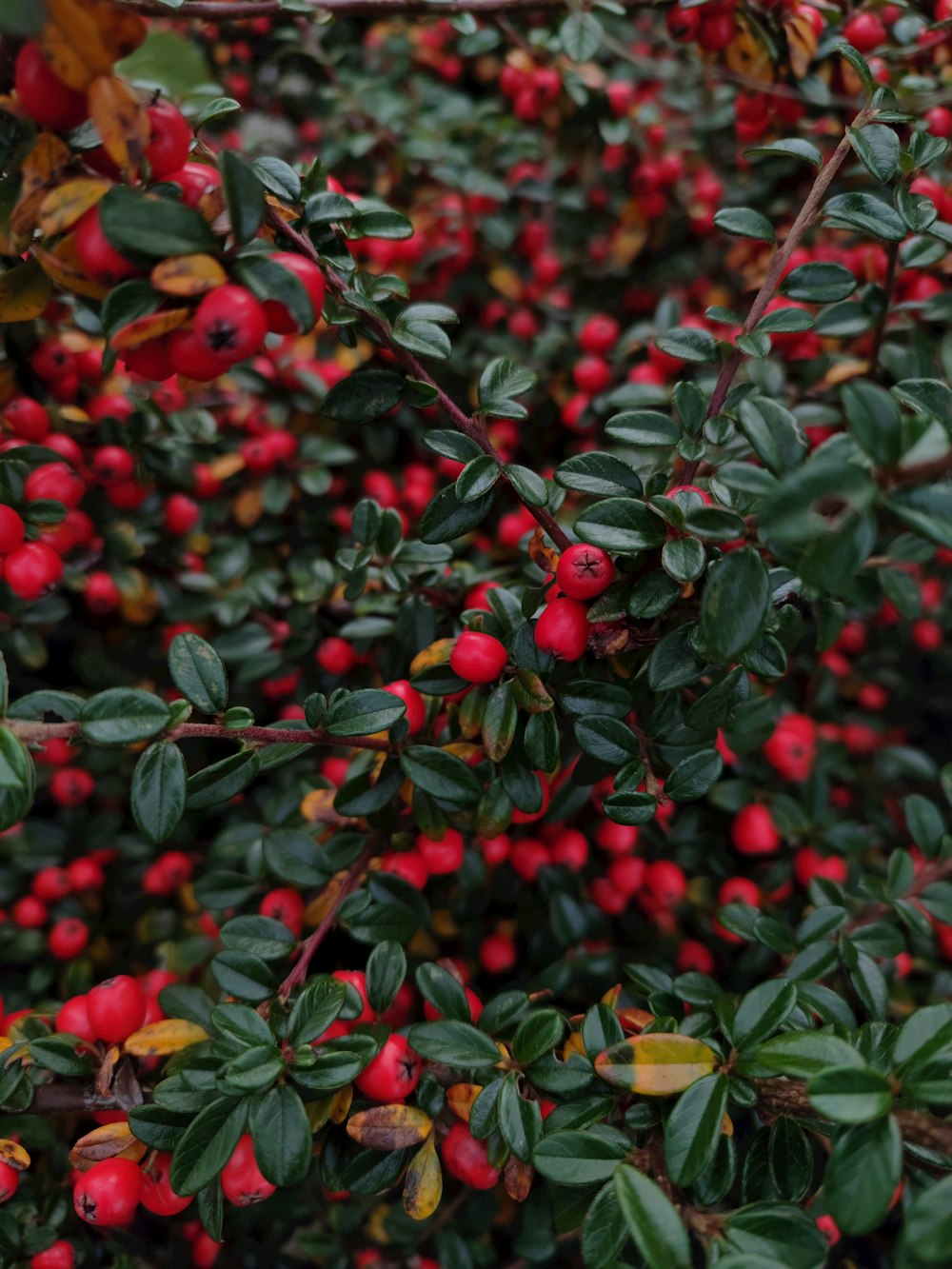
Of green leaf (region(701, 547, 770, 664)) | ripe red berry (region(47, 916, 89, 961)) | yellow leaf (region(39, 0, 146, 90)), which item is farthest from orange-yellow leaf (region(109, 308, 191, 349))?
ripe red berry (region(47, 916, 89, 961))

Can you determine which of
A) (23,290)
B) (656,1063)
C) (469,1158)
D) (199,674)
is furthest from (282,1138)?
(23,290)

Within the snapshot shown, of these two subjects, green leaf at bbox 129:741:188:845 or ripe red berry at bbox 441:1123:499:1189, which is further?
ripe red berry at bbox 441:1123:499:1189

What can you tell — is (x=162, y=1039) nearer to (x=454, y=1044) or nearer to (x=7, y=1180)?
(x=7, y=1180)

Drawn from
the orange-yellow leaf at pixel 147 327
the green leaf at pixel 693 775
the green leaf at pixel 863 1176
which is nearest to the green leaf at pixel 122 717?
the orange-yellow leaf at pixel 147 327

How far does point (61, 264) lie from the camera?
2.83 feet

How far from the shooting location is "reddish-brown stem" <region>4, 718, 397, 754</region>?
2.92ft

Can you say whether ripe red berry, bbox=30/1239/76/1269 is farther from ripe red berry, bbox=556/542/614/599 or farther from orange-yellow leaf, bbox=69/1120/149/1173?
ripe red berry, bbox=556/542/614/599

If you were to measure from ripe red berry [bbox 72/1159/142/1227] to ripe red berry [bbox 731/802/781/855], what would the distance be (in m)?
1.23

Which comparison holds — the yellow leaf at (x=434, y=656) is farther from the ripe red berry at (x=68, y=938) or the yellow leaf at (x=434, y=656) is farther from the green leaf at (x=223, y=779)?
the ripe red berry at (x=68, y=938)

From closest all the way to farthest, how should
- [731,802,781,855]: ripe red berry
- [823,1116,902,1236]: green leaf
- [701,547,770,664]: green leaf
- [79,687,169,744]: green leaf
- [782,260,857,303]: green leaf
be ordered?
1. [823,1116,902,1236]: green leaf
2. [701,547,770,664]: green leaf
3. [79,687,169,744]: green leaf
4. [782,260,857,303]: green leaf
5. [731,802,781,855]: ripe red berry

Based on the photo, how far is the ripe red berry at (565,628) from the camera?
41.6 inches

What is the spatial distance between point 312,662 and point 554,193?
1658 mm

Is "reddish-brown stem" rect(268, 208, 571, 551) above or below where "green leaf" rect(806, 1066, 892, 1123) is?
above

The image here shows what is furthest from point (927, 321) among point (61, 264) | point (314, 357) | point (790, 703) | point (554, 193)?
point (61, 264)
